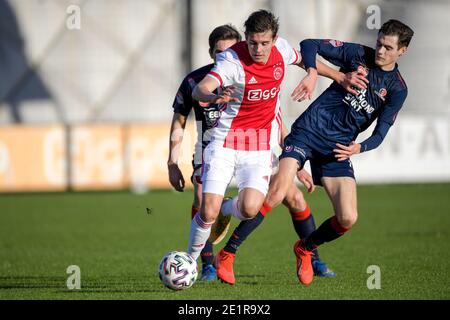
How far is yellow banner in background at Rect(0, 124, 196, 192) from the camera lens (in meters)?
20.8

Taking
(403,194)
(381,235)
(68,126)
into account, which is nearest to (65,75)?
(68,126)

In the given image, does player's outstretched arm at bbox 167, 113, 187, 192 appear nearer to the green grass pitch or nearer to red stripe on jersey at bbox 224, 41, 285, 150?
red stripe on jersey at bbox 224, 41, 285, 150

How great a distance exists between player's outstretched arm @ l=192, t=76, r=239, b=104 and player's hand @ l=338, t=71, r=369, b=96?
1.18 m

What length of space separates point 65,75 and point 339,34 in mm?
8068

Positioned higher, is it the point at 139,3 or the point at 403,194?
the point at 139,3

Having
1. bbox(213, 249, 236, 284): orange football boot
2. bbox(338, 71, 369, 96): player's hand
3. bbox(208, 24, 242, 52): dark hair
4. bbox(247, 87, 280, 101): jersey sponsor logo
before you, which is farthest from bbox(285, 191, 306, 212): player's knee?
bbox(208, 24, 242, 52): dark hair

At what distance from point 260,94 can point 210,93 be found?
A: 25.9 inches

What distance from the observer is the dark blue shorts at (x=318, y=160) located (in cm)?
855

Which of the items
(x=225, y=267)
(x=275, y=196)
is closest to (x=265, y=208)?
(x=275, y=196)

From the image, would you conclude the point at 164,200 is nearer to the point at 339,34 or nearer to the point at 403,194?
the point at 403,194

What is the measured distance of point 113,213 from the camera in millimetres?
16828

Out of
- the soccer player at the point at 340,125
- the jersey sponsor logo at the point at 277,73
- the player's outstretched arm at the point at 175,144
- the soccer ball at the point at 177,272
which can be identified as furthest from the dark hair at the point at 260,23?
the soccer ball at the point at 177,272

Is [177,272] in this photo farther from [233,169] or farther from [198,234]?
[233,169]

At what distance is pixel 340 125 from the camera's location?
8641mm
